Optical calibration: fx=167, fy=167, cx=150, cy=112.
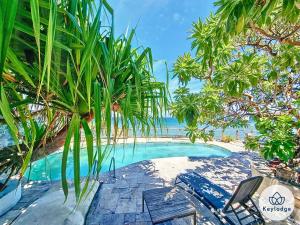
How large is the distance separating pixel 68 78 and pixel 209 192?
188 inches

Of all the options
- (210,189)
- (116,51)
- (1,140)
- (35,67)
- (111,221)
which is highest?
(116,51)

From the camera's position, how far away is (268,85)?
5.50 m

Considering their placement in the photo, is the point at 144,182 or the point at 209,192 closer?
the point at 209,192

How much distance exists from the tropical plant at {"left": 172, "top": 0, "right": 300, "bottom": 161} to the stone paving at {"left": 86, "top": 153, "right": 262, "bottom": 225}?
7.78ft

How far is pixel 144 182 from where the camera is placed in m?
6.42

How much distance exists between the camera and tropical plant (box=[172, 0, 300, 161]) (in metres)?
2.01

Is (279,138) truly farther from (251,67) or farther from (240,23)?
(240,23)

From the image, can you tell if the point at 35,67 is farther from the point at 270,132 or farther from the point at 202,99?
the point at 270,132

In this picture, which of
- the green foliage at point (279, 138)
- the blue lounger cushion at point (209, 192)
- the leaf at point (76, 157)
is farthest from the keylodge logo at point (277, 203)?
the leaf at point (76, 157)

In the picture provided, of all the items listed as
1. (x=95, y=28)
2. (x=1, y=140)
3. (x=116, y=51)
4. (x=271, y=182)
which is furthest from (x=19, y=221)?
(x=271, y=182)

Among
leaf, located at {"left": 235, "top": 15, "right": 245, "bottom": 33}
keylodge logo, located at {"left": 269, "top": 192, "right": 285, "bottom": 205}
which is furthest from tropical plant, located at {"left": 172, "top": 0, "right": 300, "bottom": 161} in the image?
keylodge logo, located at {"left": 269, "top": 192, "right": 285, "bottom": 205}

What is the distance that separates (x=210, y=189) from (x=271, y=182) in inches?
73.5

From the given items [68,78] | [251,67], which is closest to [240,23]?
[251,67]

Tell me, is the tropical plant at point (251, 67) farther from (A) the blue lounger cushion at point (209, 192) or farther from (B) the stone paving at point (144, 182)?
(B) the stone paving at point (144, 182)
